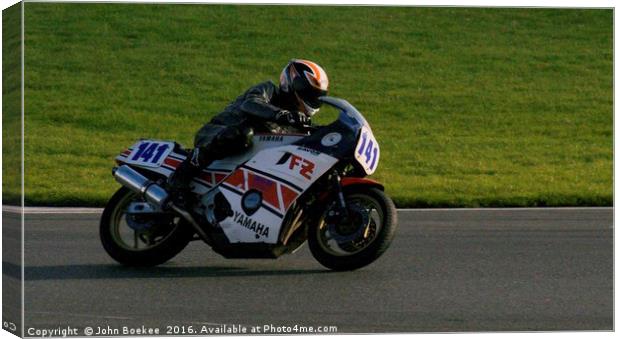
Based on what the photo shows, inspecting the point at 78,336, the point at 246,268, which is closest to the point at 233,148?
the point at 246,268

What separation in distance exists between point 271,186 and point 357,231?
597mm

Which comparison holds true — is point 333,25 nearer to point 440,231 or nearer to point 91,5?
point 91,5

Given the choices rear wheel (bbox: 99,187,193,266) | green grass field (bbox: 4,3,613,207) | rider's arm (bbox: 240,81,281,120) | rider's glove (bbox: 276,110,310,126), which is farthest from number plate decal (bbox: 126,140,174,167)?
rider's glove (bbox: 276,110,310,126)

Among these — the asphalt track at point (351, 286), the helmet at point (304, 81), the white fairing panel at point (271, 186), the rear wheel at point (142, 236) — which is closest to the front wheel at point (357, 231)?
the asphalt track at point (351, 286)

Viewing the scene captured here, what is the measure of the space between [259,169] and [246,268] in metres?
0.73

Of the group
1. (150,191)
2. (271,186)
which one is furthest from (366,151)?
(150,191)

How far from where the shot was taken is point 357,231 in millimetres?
9578

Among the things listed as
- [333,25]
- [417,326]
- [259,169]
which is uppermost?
[333,25]

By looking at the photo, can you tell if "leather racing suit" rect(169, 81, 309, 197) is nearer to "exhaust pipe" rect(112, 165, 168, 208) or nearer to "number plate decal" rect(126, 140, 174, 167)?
"exhaust pipe" rect(112, 165, 168, 208)

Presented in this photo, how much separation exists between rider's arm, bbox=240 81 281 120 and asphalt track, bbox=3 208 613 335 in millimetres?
1012

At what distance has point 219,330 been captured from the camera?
8047 mm

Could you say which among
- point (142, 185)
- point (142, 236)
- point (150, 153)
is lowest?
point (142, 236)

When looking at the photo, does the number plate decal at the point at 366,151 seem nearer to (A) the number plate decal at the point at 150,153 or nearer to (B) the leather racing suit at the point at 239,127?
(B) the leather racing suit at the point at 239,127

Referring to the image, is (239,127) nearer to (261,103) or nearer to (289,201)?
(261,103)
